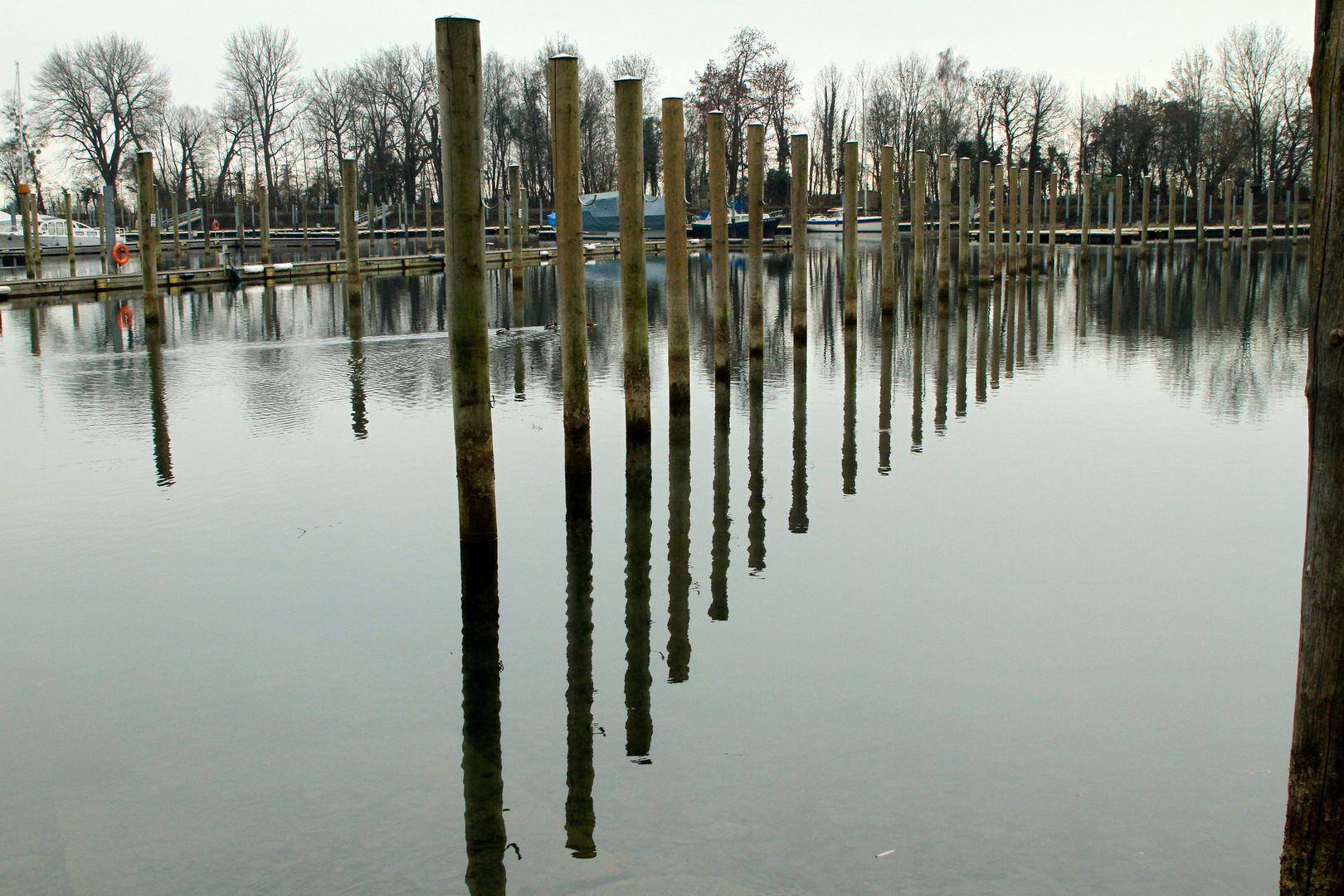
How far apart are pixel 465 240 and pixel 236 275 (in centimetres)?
2723

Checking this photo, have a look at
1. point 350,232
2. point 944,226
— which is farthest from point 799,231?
point 350,232

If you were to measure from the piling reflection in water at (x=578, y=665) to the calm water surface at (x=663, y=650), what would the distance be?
2cm

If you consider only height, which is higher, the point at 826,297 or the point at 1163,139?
the point at 1163,139

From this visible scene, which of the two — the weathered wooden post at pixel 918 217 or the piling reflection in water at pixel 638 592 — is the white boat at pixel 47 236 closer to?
the weathered wooden post at pixel 918 217

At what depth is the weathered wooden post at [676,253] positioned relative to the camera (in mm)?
10406

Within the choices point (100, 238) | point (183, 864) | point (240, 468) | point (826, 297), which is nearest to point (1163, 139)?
point (826, 297)

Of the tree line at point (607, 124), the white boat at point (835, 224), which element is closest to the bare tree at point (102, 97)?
the tree line at point (607, 124)

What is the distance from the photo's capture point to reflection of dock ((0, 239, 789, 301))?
89.0ft

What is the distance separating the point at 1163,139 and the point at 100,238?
51.8m

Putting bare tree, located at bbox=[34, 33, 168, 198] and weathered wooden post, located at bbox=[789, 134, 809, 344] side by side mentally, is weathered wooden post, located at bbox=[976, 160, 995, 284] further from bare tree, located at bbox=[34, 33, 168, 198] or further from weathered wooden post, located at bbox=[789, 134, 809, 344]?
bare tree, located at bbox=[34, 33, 168, 198]

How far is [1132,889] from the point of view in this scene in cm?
358

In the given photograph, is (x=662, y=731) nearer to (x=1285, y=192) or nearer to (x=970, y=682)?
(x=970, y=682)

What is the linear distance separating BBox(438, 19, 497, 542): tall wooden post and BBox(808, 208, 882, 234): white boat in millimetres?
64809

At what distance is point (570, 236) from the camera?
8.25 meters
